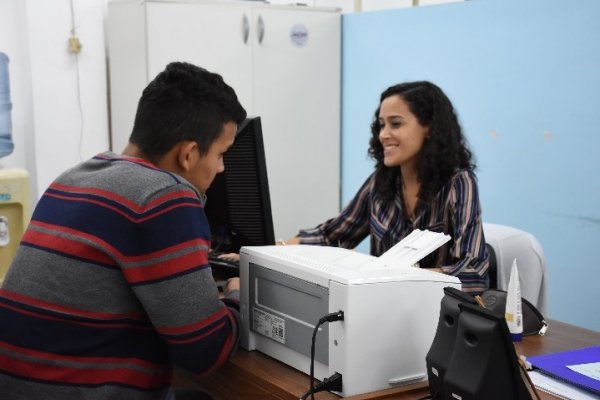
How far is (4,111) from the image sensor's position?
3240 millimetres

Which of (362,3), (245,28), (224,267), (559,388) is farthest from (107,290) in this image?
(362,3)

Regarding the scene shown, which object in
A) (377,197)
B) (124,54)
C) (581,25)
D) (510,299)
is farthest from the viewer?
(124,54)

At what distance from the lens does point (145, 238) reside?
1.20 meters

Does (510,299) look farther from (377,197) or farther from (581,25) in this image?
(581,25)

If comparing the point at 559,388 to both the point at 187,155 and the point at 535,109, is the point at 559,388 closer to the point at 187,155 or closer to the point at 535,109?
the point at 187,155

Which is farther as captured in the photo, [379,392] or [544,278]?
[544,278]

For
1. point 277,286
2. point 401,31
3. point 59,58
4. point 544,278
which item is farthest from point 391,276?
point 59,58

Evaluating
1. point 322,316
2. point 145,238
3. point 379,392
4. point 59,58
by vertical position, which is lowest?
point 379,392

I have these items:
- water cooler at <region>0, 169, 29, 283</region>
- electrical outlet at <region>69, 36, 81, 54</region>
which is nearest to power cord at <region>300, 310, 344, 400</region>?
water cooler at <region>0, 169, 29, 283</region>

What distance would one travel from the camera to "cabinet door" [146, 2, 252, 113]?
3258mm

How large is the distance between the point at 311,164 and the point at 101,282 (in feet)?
8.52

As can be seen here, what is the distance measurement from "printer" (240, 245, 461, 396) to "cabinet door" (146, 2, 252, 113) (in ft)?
6.82

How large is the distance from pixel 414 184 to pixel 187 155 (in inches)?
38.9

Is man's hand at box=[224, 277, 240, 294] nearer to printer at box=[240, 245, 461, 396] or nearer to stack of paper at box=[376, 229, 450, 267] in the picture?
printer at box=[240, 245, 461, 396]
